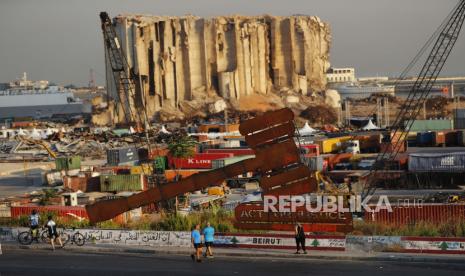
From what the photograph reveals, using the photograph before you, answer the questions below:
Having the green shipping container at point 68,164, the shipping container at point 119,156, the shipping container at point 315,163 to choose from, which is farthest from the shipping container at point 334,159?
the green shipping container at point 68,164

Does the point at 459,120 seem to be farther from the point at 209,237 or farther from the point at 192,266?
the point at 192,266

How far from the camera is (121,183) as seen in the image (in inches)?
1634

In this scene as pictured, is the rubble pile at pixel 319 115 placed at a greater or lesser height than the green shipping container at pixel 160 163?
greater

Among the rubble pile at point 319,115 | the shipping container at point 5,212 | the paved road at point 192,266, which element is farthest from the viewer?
the rubble pile at point 319,115

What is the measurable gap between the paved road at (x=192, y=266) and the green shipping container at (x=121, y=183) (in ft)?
67.7

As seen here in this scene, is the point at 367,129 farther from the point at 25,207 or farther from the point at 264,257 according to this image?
the point at 264,257

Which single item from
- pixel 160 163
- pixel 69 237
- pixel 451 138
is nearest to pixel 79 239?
pixel 69 237

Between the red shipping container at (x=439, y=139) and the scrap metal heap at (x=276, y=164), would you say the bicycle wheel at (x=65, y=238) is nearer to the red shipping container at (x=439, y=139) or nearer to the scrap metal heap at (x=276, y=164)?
the scrap metal heap at (x=276, y=164)

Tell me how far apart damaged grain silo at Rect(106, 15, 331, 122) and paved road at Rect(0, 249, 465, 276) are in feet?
323

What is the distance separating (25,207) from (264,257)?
10.7 metres

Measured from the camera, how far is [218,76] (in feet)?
408

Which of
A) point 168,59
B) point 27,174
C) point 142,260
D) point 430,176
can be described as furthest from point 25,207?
point 168,59

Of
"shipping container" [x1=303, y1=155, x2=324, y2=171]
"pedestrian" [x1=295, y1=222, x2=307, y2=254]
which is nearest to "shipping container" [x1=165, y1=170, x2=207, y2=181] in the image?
"shipping container" [x1=303, y1=155, x2=324, y2=171]

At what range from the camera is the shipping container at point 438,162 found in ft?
126
